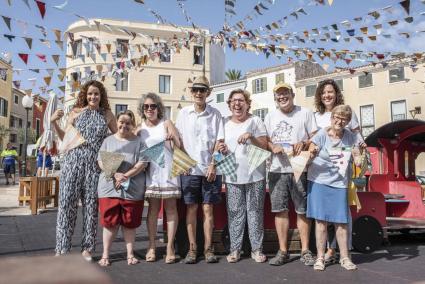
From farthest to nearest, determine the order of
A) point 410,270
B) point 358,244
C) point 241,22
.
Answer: point 241,22 → point 358,244 → point 410,270

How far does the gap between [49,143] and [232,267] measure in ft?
19.1

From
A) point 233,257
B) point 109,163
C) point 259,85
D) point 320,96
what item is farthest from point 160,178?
point 259,85

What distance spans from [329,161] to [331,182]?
0.23m

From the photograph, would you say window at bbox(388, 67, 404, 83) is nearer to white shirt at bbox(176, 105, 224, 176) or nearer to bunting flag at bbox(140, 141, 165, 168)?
white shirt at bbox(176, 105, 224, 176)

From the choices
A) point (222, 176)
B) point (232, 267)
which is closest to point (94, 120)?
point (222, 176)

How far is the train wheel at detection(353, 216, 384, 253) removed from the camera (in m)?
5.02

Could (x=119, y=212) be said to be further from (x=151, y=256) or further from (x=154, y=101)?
(x=154, y=101)

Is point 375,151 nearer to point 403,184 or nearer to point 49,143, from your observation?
point 403,184

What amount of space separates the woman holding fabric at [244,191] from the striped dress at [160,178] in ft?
1.93

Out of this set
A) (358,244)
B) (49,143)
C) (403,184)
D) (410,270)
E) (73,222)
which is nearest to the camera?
(410,270)

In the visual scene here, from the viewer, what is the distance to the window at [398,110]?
29.9 m

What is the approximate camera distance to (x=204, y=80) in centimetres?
470

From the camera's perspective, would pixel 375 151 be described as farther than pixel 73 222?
Yes

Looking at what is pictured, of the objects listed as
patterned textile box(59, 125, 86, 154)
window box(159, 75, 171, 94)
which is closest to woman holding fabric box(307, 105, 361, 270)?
patterned textile box(59, 125, 86, 154)
